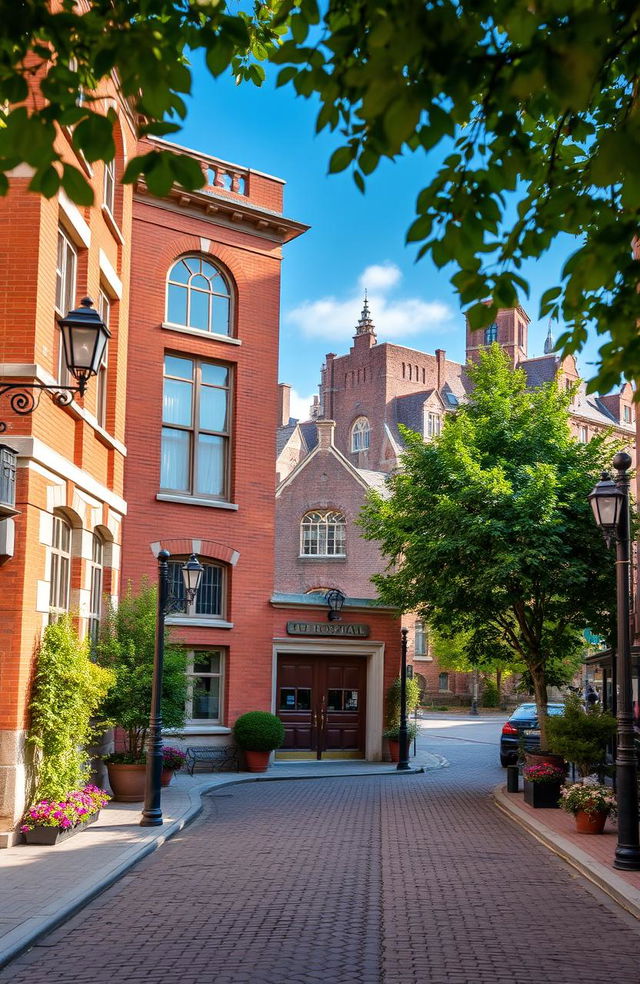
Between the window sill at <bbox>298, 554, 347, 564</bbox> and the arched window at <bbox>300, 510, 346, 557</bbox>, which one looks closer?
the window sill at <bbox>298, 554, 347, 564</bbox>

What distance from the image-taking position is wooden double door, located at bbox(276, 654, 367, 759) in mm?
24391

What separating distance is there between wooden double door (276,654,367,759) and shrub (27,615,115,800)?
38.1 feet

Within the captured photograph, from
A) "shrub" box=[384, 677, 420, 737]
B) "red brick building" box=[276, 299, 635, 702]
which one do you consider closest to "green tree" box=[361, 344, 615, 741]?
"shrub" box=[384, 677, 420, 737]

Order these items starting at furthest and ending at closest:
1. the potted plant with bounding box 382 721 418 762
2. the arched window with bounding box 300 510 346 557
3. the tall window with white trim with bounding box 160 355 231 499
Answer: the arched window with bounding box 300 510 346 557, the potted plant with bounding box 382 721 418 762, the tall window with white trim with bounding box 160 355 231 499

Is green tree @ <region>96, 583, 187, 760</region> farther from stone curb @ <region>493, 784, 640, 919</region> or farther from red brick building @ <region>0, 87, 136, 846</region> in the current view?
stone curb @ <region>493, 784, 640, 919</region>

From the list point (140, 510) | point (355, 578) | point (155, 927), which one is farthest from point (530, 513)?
point (355, 578)

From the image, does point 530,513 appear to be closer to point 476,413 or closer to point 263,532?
point 476,413

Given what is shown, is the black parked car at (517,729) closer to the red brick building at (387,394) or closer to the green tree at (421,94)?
the green tree at (421,94)

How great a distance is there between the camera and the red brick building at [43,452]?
1184cm

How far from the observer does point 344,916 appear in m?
8.68

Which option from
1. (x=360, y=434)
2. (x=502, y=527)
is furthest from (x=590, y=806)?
(x=360, y=434)

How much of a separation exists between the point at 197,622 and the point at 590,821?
10.8 meters

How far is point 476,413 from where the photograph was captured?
70.1ft

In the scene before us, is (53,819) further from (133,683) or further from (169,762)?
(169,762)
